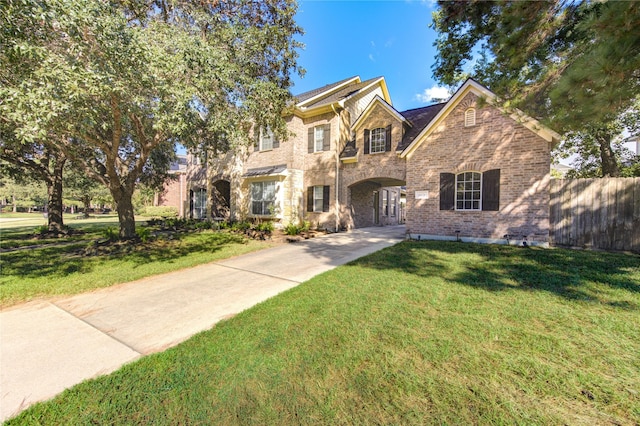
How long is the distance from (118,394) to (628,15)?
710 cm

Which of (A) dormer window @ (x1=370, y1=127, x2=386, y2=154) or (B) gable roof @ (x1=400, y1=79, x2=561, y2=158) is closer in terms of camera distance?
(B) gable roof @ (x1=400, y1=79, x2=561, y2=158)

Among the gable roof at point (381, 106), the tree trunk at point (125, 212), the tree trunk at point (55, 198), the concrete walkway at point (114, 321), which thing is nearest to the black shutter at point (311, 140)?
the gable roof at point (381, 106)

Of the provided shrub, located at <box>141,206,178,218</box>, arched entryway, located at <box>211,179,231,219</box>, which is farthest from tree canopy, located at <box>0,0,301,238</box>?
shrub, located at <box>141,206,178,218</box>

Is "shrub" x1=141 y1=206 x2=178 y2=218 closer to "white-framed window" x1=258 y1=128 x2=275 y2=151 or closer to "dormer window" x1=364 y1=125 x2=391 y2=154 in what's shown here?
"white-framed window" x1=258 y1=128 x2=275 y2=151

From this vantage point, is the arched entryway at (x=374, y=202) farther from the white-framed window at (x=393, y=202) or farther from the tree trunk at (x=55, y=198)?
the tree trunk at (x=55, y=198)

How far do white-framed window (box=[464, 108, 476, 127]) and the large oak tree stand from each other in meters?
1.85

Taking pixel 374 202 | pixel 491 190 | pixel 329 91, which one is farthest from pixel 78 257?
pixel 374 202

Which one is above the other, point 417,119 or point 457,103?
point 417,119

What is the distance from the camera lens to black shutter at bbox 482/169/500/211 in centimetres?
944

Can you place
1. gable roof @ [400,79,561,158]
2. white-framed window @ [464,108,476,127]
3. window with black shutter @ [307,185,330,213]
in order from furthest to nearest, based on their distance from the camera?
window with black shutter @ [307,185,330,213] < white-framed window @ [464,108,476,127] < gable roof @ [400,79,561,158]

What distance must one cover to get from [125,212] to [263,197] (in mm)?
6994

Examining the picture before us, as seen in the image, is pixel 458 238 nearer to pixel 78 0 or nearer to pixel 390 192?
pixel 390 192

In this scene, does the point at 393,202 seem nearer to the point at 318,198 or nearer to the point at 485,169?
the point at 318,198

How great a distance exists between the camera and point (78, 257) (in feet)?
26.9
